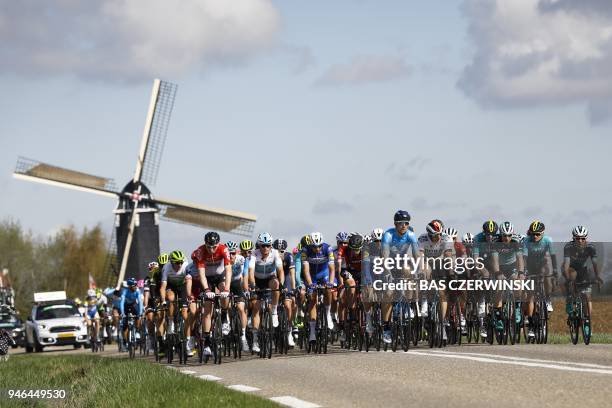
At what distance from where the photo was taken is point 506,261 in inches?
905

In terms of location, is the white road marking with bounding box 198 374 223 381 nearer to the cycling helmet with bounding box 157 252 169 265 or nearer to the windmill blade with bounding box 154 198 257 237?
the cycling helmet with bounding box 157 252 169 265

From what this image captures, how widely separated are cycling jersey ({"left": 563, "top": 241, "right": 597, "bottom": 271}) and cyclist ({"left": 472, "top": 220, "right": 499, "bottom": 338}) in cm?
166

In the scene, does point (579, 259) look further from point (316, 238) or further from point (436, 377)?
point (436, 377)

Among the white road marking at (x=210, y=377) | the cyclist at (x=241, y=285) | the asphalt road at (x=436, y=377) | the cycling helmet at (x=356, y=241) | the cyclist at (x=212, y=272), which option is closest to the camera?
the asphalt road at (x=436, y=377)

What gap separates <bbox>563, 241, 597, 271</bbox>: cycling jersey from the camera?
70.8ft

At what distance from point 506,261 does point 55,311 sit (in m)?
25.6

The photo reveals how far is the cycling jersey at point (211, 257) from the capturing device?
21.1 meters

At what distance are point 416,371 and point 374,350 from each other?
605cm

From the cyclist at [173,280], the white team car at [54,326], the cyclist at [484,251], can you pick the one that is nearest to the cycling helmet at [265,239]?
the cyclist at [173,280]

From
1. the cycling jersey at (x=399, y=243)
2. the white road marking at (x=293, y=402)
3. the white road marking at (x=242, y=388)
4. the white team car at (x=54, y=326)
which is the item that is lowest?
the white road marking at (x=293, y=402)

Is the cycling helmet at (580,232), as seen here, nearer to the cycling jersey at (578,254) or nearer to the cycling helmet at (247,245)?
the cycling jersey at (578,254)

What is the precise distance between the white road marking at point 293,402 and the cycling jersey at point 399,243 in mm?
6919

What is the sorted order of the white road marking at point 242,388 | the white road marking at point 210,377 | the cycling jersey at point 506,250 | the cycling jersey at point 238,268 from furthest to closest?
the cycling jersey at point 238,268
the cycling jersey at point 506,250
the white road marking at point 210,377
the white road marking at point 242,388

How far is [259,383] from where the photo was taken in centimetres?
1580
